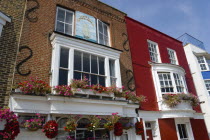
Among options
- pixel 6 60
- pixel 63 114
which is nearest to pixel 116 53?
pixel 63 114

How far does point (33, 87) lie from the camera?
5.55m

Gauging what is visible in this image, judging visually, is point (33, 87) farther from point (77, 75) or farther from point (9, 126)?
point (77, 75)

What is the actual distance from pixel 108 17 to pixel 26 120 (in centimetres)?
787

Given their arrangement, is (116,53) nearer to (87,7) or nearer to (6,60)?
(87,7)

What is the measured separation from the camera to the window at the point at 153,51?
1182 cm

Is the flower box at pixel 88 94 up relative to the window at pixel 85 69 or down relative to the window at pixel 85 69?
down

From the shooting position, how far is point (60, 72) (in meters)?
6.70

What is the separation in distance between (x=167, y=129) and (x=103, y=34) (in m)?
6.88

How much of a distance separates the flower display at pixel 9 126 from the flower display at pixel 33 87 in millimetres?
822

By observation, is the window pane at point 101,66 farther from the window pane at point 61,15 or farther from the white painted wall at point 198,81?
the white painted wall at point 198,81

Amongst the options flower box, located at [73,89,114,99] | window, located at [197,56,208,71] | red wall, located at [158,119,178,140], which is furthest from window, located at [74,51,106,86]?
window, located at [197,56,208,71]

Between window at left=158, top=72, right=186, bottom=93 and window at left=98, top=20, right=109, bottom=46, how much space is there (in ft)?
14.2

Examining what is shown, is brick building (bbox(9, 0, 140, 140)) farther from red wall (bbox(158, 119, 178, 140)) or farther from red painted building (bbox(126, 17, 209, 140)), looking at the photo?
red wall (bbox(158, 119, 178, 140))

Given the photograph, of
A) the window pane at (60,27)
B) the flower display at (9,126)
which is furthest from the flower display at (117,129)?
the window pane at (60,27)
